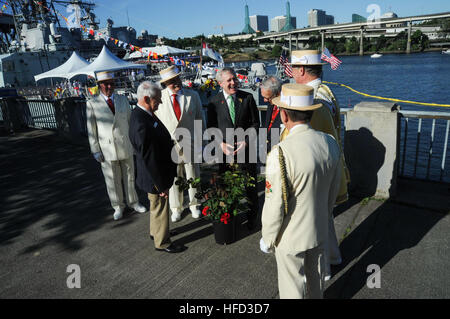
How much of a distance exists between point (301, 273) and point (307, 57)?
2.00m

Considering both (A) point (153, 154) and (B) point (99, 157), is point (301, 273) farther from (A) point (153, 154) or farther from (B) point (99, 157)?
(B) point (99, 157)

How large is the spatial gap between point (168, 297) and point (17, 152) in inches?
303

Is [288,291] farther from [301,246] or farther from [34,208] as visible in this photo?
[34,208]

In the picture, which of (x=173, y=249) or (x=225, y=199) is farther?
(x=173, y=249)

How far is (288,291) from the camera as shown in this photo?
8.14ft

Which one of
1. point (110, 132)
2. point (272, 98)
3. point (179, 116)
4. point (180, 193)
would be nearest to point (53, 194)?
point (110, 132)

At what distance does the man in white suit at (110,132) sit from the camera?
456 centimetres

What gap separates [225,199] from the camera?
3.72 m

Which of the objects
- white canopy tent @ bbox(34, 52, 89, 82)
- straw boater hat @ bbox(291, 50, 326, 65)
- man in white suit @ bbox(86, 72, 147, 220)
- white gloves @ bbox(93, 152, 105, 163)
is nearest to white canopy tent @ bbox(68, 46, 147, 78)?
white canopy tent @ bbox(34, 52, 89, 82)

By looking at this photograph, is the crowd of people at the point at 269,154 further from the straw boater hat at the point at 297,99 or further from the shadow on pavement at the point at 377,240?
the shadow on pavement at the point at 377,240

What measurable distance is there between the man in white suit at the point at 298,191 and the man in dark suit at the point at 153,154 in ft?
5.25

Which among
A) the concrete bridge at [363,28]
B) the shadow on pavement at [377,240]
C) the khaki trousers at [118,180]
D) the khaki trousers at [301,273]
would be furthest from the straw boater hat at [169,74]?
the concrete bridge at [363,28]

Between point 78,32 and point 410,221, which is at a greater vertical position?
point 78,32
